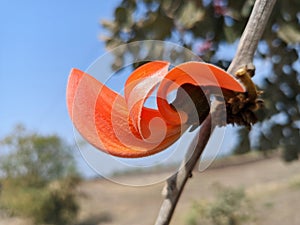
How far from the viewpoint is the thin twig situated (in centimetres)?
35

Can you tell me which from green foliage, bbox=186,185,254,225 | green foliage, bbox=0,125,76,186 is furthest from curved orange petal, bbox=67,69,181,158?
green foliage, bbox=0,125,76,186

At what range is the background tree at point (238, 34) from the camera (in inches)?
35.8

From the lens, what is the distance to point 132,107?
0.31m

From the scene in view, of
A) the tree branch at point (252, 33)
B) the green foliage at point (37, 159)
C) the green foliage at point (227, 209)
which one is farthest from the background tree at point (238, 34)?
the green foliage at point (37, 159)

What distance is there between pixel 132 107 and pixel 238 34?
2.00 feet

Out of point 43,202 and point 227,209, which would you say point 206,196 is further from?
point 43,202

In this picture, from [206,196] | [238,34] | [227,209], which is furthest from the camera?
[206,196]

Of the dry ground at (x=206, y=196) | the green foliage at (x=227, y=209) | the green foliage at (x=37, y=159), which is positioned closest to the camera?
the green foliage at (x=227, y=209)

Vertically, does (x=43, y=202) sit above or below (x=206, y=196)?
above

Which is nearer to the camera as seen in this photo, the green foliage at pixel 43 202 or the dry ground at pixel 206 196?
the dry ground at pixel 206 196

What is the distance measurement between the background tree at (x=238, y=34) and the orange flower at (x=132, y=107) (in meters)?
0.41

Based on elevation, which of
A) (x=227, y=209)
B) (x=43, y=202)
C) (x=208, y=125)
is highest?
(x=43, y=202)

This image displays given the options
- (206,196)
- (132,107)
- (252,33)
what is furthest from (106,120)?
(206,196)

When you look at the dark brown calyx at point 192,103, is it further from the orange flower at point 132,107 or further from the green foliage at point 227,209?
the green foliage at point 227,209
